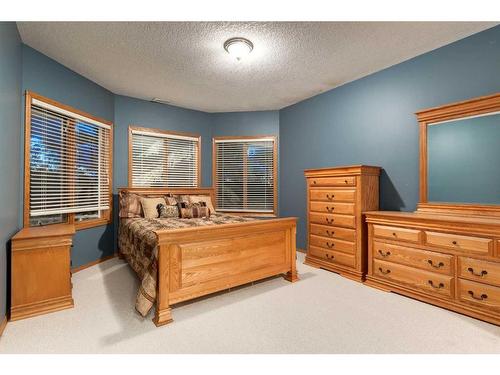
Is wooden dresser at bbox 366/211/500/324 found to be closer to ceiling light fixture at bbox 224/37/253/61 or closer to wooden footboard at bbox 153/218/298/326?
wooden footboard at bbox 153/218/298/326

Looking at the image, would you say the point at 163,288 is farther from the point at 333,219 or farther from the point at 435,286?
the point at 435,286

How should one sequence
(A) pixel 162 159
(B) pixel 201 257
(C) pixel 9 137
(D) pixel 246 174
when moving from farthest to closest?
(D) pixel 246 174 < (A) pixel 162 159 < (B) pixel 201 257 < (C) pixel 9 137

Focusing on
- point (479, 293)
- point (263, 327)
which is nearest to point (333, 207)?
Answer: point (479, 293)

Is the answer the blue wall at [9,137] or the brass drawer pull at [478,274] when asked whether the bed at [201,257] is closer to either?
the blue wall at [9,137]

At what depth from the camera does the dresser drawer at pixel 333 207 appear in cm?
314

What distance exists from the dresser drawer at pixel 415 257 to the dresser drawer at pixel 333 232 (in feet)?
1.00

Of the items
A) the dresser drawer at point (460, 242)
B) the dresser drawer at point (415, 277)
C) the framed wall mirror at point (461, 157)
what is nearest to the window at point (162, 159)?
the dresser drawer at point (415, 277)

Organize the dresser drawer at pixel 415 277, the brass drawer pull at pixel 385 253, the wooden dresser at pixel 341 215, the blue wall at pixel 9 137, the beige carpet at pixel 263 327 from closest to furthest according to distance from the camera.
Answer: the beige carpet at pixel 263 327 → the blue wall at pixel 9 137 → the dresser drawer at pixel 415 277 → the brass drawer pull at pixel 385 253 → the wooden dresser at pixel 341 215

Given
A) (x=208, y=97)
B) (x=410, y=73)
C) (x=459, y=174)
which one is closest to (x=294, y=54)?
(x=410, y=73)

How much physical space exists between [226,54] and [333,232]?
2621 mm

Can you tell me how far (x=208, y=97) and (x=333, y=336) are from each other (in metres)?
3.87

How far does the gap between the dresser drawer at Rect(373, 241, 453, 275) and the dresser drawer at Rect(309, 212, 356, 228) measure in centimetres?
38

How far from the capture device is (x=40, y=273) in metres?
2.26
